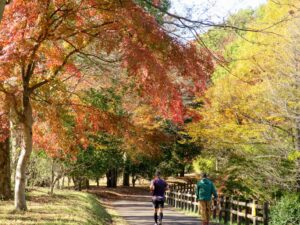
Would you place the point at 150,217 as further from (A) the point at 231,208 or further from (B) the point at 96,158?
(B) the point at 96,158

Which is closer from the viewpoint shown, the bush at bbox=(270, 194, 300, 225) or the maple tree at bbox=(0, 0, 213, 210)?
the maple tree at bbox=(0, 0, 213, 210)

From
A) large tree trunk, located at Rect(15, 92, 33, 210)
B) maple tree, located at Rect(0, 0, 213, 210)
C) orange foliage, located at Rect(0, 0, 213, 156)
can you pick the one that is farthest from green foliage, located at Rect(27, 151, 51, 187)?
large tree trunk, located at Rect(15, 92, 33, 210)

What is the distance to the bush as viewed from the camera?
1385cm

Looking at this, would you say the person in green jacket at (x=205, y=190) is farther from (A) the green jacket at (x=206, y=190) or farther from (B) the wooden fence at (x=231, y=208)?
(B) the wooden fence at (x=231, y=208)

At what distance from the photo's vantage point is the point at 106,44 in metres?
9.07

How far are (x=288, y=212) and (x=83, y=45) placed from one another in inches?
308

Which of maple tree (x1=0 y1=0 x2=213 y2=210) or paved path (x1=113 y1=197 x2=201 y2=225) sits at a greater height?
maple tree (x1=0 y1=0 x2=213 y2=210)

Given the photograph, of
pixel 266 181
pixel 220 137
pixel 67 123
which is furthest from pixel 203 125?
pixel 67 123

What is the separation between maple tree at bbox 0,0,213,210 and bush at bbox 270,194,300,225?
5.02 m

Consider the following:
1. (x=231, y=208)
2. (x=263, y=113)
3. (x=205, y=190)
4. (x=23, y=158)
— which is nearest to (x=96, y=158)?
(x=231, y=208)

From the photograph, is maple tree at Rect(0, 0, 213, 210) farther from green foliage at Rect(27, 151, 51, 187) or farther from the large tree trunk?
green foliage at Rect(27, 151, 51, 187)

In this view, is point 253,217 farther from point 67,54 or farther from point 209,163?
point 209,163

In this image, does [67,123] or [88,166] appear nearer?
[67,123]

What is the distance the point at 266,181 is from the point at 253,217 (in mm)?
2623
